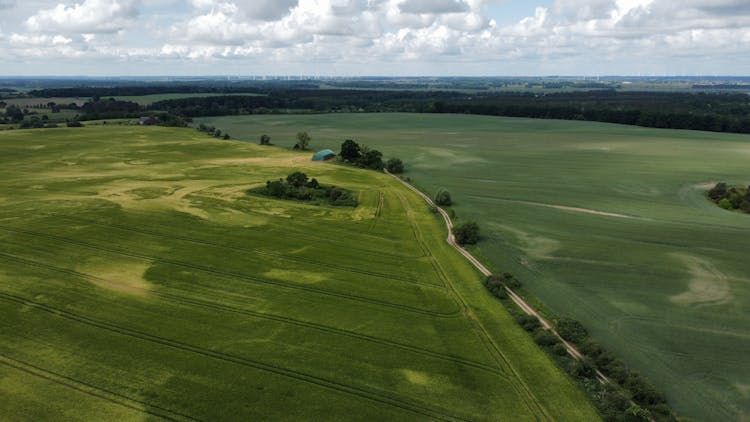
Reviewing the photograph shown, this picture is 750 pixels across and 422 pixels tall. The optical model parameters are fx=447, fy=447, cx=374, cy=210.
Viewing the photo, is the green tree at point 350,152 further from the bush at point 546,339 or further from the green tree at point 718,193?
the bush at point 546,339

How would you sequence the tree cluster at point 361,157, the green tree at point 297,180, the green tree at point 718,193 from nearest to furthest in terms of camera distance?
the green tree at point 718,193 < the green tree at point 297,180 < the tree cluster at point 361,157

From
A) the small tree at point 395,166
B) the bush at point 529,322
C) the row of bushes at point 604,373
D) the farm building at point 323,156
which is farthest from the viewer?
the farm building at point 323,156

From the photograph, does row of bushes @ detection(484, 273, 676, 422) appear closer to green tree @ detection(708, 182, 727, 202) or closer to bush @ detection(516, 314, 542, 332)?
bush @ detection(516, 314, 542, 332)

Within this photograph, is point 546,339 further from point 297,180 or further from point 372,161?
point 372,161

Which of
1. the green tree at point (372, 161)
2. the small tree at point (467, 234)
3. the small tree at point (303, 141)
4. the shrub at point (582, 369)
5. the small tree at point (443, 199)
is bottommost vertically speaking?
the shrub at point (582, 369)

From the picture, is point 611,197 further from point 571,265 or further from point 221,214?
point 221,214

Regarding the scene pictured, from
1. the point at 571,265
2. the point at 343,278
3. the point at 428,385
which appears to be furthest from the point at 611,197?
the point at 428,385

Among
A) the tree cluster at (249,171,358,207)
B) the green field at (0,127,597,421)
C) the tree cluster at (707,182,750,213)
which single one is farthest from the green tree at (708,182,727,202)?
the tree cluster at (249,171,358,207)

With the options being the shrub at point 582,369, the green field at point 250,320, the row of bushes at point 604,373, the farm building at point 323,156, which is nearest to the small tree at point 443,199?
the green field at point 250,320
